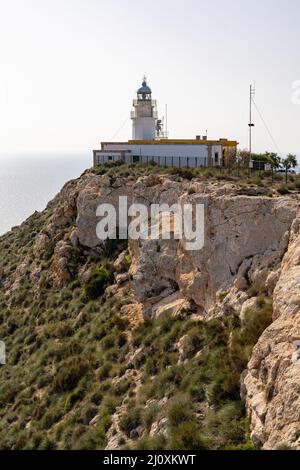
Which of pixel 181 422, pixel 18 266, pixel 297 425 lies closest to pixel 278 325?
pixel 297 425

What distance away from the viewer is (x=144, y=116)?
35781 millimetres

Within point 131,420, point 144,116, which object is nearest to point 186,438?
point 131,420

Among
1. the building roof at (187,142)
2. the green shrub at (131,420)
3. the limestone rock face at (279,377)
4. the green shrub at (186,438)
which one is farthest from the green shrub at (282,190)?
the building roof at (187,142)

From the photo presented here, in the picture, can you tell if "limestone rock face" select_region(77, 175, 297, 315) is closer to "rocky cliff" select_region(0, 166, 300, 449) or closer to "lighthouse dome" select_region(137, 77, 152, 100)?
"rocky cliff" select_region(0, 166, 300, 449)

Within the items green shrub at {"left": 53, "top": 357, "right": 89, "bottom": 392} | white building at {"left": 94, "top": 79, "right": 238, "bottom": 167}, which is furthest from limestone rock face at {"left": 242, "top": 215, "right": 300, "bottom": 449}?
white building at {"left": 94, "top": 79, "right": 238, "bottom": 167}

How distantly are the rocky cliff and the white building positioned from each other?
500 cm

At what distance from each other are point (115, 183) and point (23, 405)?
11399mm

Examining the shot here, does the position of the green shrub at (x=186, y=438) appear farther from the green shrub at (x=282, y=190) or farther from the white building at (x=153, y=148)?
the white building at (x=153, y=148)

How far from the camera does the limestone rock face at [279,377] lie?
27.8ft

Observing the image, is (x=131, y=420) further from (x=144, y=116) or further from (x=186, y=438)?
(x=144, y=116)

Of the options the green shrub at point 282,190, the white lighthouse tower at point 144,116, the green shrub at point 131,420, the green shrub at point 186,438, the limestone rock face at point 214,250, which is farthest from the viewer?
the white lighthouse tower at point 144,116

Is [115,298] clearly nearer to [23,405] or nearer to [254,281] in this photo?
[23,405]

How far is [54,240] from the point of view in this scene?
27094mm

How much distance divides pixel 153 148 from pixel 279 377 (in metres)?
23.4
